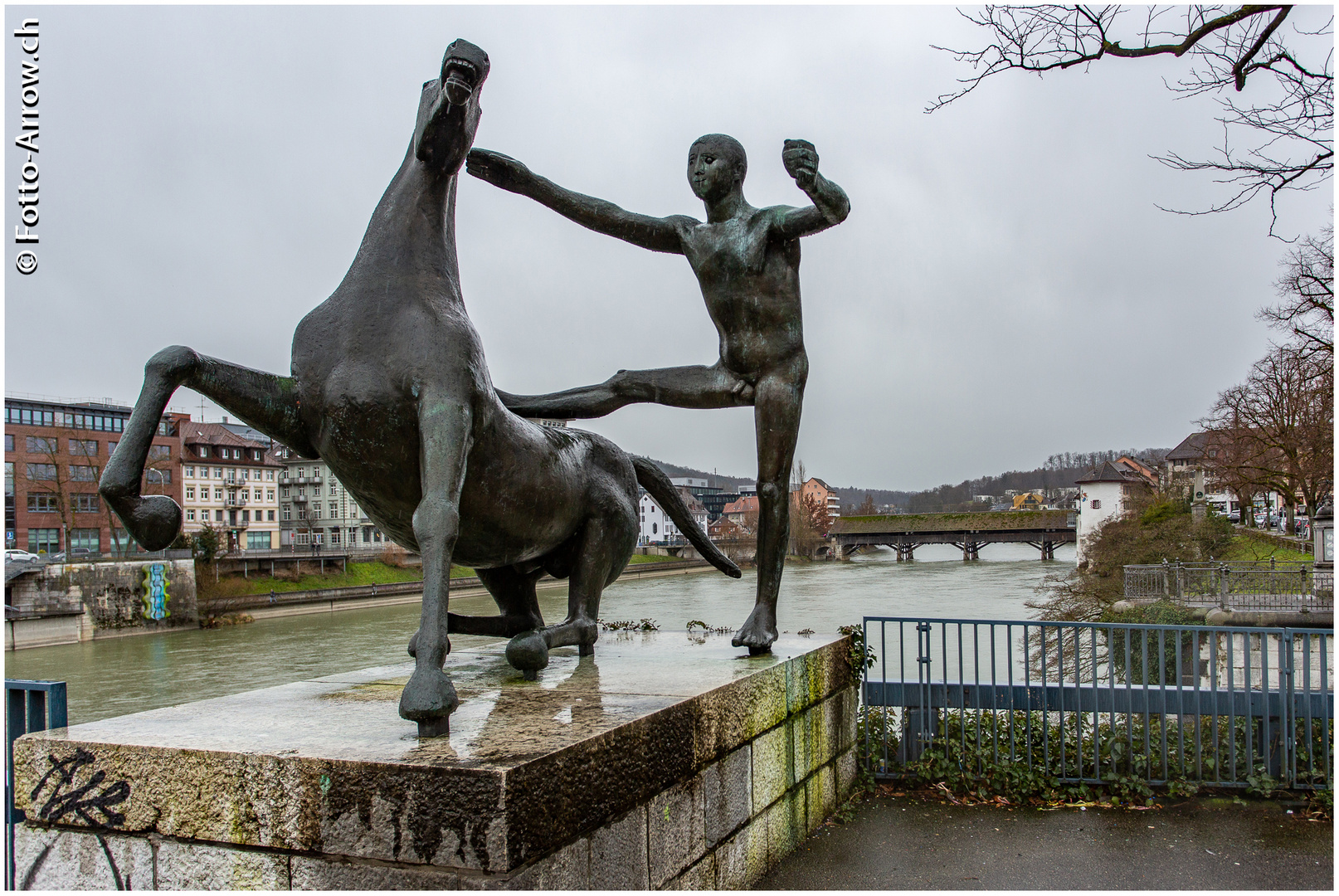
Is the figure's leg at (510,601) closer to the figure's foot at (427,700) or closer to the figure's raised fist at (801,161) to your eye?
the figure's foot at (427,700)

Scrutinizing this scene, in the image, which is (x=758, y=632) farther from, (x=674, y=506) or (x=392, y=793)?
(x=392, y=793)

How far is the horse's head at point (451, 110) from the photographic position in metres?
3.26

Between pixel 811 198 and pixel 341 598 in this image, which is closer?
pixel 811 198

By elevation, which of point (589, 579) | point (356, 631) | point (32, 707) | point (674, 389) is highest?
point (674, 389)

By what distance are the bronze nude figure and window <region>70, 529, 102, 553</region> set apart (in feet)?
179

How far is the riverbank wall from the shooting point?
3403 centimetres

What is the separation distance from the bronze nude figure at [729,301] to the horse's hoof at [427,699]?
6.36ft

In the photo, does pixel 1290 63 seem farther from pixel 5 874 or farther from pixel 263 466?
pixel 263 466

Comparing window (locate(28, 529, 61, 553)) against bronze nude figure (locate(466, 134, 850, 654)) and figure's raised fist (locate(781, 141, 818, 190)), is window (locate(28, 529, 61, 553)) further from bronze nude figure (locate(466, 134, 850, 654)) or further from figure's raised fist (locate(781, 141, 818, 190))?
figure's raised fist (locate(781, 141, 818, 190))

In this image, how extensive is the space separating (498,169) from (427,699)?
272 centimetres

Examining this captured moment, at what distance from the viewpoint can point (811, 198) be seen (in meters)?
4.36

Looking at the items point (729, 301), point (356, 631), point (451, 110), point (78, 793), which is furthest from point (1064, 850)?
point (356, 631)

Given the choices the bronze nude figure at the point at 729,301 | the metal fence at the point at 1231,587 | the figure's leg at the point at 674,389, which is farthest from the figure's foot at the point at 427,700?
the metal fence at the point at 1231,587

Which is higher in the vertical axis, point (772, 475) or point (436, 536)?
point (772, 475)
